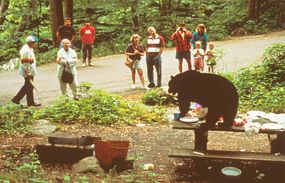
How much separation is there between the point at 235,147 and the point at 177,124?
1.89 metres

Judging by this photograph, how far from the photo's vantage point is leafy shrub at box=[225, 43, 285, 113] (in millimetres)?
12125

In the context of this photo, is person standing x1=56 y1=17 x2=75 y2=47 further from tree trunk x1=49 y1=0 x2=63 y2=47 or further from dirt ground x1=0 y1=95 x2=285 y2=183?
dirt ground x1=0 y1=95 x2=285 y2=183

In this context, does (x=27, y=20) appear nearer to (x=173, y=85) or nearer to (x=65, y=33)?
(x=65, y=33)

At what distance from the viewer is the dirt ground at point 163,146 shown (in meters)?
7.75

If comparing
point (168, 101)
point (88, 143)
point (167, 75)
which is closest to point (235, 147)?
point (88, 143)

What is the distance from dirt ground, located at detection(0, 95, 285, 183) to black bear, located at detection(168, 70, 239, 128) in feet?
2.98

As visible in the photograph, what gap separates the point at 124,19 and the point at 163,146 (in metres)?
18.0

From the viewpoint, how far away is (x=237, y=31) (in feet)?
88.2

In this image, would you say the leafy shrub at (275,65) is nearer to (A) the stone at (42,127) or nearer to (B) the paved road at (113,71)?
(B) the paved road at (113,71)

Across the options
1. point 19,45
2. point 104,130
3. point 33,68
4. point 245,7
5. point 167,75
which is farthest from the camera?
point 245,7

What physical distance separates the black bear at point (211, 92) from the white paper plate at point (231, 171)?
721mm

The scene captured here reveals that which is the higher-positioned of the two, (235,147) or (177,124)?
(177,124)

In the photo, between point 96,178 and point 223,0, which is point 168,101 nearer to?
point 96,178

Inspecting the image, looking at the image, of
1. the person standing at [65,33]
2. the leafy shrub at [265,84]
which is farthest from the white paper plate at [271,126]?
the person standing at [65,33]
